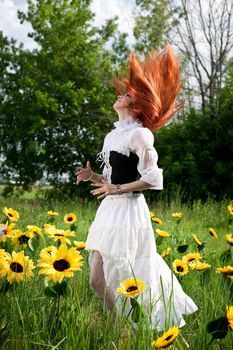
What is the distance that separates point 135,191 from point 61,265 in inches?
29.5

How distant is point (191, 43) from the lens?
13078mm

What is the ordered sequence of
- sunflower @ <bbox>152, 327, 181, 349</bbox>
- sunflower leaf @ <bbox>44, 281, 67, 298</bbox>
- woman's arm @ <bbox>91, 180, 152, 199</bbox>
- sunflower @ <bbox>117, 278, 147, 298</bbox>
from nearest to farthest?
sunflower @ <bbox>152, 327, 181, 349</bbox>, sunflower @ <bbox>117, 278, 147, 298</bbox>, sunflower leaf @ <bbox>44, 281, 67, 298</bbox>, woman's arm @ <bbox>91, 180, 152, 199</bbox>

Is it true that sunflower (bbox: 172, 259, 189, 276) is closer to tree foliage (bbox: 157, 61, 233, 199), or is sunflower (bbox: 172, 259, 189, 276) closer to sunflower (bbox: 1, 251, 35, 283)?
sunflower (bbox: 1, 251, 35, 283)

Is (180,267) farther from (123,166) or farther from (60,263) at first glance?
(60,263)

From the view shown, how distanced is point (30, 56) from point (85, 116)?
81.3 inches

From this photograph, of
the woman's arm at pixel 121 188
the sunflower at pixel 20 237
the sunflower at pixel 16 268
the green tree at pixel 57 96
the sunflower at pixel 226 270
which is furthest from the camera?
the green tree at pixel 57 96

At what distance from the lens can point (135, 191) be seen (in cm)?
283

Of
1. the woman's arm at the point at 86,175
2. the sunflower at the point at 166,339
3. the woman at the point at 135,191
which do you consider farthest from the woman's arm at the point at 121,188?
the sunflower at the point at 166,339

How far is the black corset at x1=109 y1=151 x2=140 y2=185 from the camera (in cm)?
284

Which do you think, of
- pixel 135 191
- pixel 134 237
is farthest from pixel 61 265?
pixel 135 191

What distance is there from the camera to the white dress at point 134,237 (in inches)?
107

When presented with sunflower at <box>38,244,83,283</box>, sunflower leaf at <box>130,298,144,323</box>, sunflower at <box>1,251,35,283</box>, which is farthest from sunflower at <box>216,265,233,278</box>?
sunflower at <box>1,251,35,283</box>

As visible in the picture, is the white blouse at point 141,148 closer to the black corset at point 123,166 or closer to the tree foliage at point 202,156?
the black corset at point 123,166

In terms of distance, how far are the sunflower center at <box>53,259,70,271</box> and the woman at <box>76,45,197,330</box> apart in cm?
49
